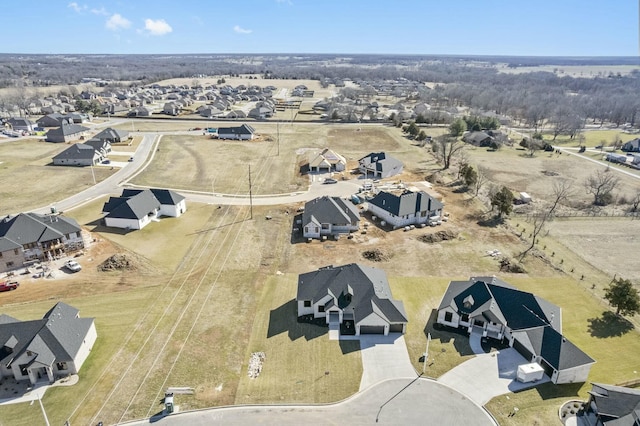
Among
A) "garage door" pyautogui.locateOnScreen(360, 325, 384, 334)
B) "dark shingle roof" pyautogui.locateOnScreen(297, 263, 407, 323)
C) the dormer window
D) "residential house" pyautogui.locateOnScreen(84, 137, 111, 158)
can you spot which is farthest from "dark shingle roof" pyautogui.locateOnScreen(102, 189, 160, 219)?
the dormer window

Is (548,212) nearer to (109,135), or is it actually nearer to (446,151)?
(446,151)

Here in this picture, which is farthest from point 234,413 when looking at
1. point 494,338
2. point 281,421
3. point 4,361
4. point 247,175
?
point 247,175

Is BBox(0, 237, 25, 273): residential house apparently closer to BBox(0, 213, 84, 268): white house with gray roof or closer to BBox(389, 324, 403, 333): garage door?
BBox(0, 213, 84, 268): white house with gray roof

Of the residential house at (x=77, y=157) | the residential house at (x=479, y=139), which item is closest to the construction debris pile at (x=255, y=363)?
the residential house at (x=77, y=157)

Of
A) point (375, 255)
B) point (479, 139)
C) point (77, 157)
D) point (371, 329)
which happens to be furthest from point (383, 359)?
point (479, 139)

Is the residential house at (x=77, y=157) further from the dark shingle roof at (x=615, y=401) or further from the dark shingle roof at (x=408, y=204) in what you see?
the dark shingle roof at (x=615, y=401)

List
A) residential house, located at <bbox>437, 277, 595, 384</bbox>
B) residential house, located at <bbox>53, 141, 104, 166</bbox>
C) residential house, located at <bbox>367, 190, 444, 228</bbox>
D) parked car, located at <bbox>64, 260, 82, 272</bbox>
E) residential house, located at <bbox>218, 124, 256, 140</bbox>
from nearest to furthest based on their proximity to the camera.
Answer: residential house, located at <bbox>437, 277, 595, 384</bbox> < parked car, located at <bbox>64, 260, 82, 272</bbox> < residential house, located at <bbox>367, 190, 444, 228</bbox> < residential house, located at <bbox>53, 141, 104, 166</bbox> < residential house, located at <bbox>218, 124, 256, 140</bbox>
